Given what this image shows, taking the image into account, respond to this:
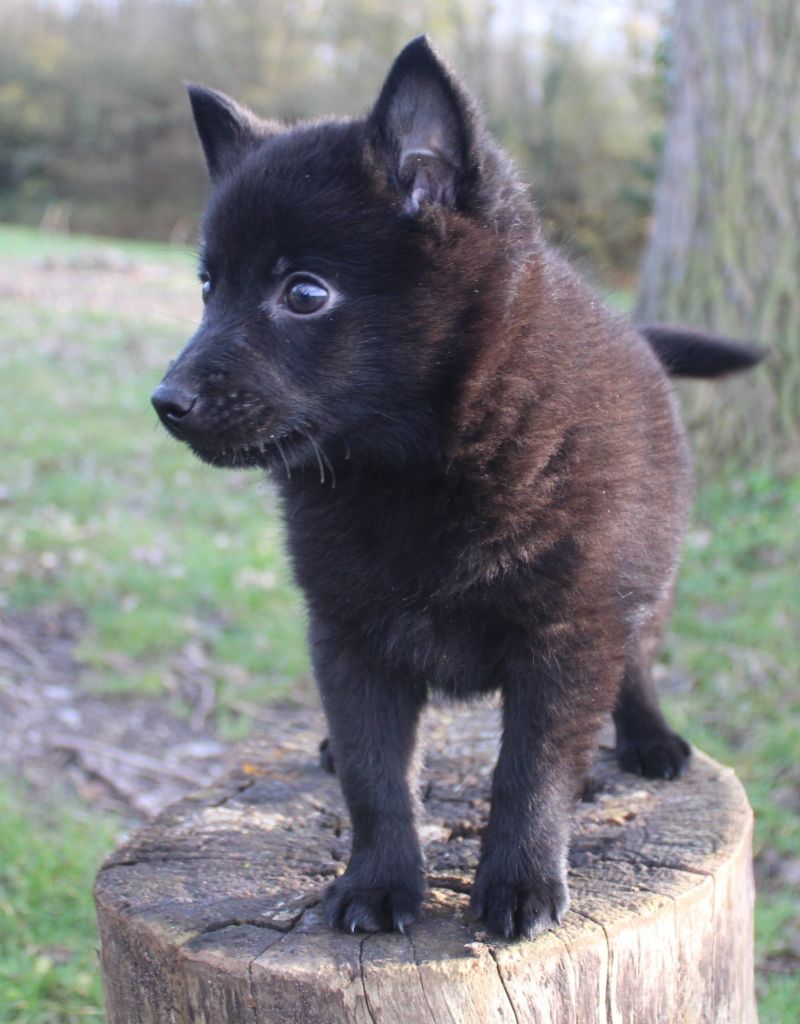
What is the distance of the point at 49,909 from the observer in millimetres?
3523

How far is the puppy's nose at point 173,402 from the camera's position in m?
2.02

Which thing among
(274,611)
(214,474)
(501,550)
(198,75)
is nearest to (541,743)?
(501,550)

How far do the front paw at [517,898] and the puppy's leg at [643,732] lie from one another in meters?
0.72

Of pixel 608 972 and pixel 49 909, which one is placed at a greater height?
pixel 608 972

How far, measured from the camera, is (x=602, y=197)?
2155 cm

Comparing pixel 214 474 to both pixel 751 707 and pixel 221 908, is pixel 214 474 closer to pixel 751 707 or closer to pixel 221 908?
pixel 751 707

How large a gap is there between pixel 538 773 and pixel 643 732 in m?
0.77

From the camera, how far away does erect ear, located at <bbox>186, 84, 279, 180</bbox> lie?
2.49m

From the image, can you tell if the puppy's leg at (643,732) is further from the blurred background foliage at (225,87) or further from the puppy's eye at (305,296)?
the blurred background foliage at (225,87)

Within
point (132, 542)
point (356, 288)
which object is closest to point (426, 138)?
point (356, 288)

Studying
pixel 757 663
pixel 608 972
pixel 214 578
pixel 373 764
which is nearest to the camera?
pixel 608 972

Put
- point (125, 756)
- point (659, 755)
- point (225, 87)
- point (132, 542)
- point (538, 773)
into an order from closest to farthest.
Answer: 1. point (538, 773)
2. point (659, 755)
3. point (125, 756)
4. point (132, 542)
5. point (225, 87)

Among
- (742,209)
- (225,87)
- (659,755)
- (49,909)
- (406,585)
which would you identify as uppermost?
(225,87)

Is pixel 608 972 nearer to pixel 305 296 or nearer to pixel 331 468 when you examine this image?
pixel 331 468
